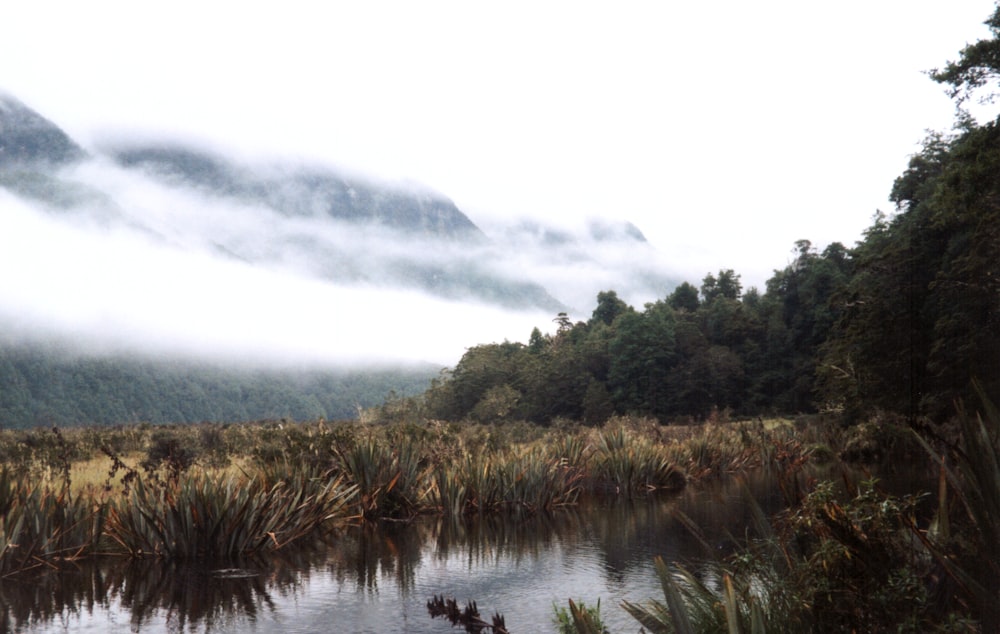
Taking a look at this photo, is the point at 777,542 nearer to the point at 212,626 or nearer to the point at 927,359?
the point at 212,626

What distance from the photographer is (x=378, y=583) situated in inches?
385

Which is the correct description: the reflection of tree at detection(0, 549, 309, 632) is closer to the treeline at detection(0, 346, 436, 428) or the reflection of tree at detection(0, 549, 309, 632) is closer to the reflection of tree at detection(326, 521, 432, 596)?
the reflection of tree at detection(326, 521, 432, 596)

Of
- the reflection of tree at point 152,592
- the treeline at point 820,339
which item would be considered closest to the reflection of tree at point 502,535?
the reflection of tree at point 152,592

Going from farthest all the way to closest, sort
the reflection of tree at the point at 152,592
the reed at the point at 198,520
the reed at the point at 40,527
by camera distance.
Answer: the reed at the point at 198,520
the reed at the point at 40,527
the reflection of tree at the point at 152,592

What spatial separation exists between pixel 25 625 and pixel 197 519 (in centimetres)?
318

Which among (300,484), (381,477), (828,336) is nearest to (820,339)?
(828,336)

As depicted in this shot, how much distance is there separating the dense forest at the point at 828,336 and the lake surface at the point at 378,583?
4644mm

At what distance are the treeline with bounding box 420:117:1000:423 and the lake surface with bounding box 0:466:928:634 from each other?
1267cm

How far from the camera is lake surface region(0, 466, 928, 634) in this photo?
7.93 metres

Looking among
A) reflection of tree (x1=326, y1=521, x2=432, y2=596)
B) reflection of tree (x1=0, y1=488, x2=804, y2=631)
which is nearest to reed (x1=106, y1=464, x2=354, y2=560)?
reflection of tree (x1=0, y1=488, x2=804, y2=631)

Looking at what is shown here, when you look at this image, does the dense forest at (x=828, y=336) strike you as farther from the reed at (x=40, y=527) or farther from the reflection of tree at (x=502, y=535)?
the reed at (x=40, y=527)

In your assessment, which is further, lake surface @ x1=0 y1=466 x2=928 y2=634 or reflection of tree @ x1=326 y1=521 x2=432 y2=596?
reflection of tree @ x1=326 y1=521 x2=432 y2=596

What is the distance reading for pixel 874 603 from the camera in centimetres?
459

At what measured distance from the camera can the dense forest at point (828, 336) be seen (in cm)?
2598
